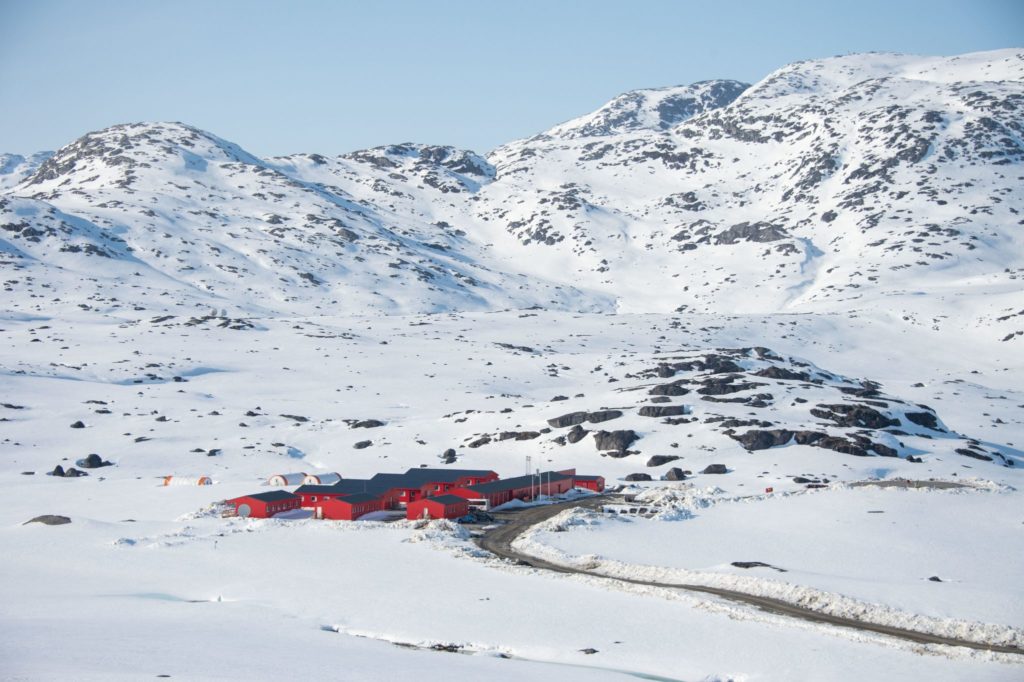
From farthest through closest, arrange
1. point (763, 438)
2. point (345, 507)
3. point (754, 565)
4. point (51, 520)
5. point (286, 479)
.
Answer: point (763, 438) → point (286, 479) → point (345, 507) → point (51, 520) → point (754, 565)

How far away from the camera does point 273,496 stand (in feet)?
230

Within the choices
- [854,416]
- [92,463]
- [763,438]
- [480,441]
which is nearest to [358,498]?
[480,441]

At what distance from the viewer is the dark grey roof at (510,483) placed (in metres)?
73.1

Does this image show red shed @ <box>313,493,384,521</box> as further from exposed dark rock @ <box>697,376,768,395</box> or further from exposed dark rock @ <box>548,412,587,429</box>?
exposed dark rock @ <box>697,376,768,395</box>

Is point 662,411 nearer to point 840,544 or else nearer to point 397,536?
point 840,544

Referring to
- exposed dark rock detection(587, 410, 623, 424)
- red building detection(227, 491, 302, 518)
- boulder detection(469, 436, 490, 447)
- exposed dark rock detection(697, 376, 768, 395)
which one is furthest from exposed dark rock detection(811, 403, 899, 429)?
red building detection(227, 491, 302, 518)

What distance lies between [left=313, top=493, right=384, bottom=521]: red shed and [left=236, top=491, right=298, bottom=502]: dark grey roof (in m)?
2.57

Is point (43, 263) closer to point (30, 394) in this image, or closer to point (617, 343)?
point (30, 394)

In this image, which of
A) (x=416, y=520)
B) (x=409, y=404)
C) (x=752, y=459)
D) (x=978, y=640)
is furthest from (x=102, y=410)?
(x=978, y=640)

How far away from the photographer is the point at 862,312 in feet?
625

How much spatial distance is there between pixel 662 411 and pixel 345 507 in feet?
140

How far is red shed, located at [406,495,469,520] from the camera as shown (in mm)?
67312

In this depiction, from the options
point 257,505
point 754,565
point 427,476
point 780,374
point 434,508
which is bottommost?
point 754,565

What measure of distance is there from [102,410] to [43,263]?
10926cm
